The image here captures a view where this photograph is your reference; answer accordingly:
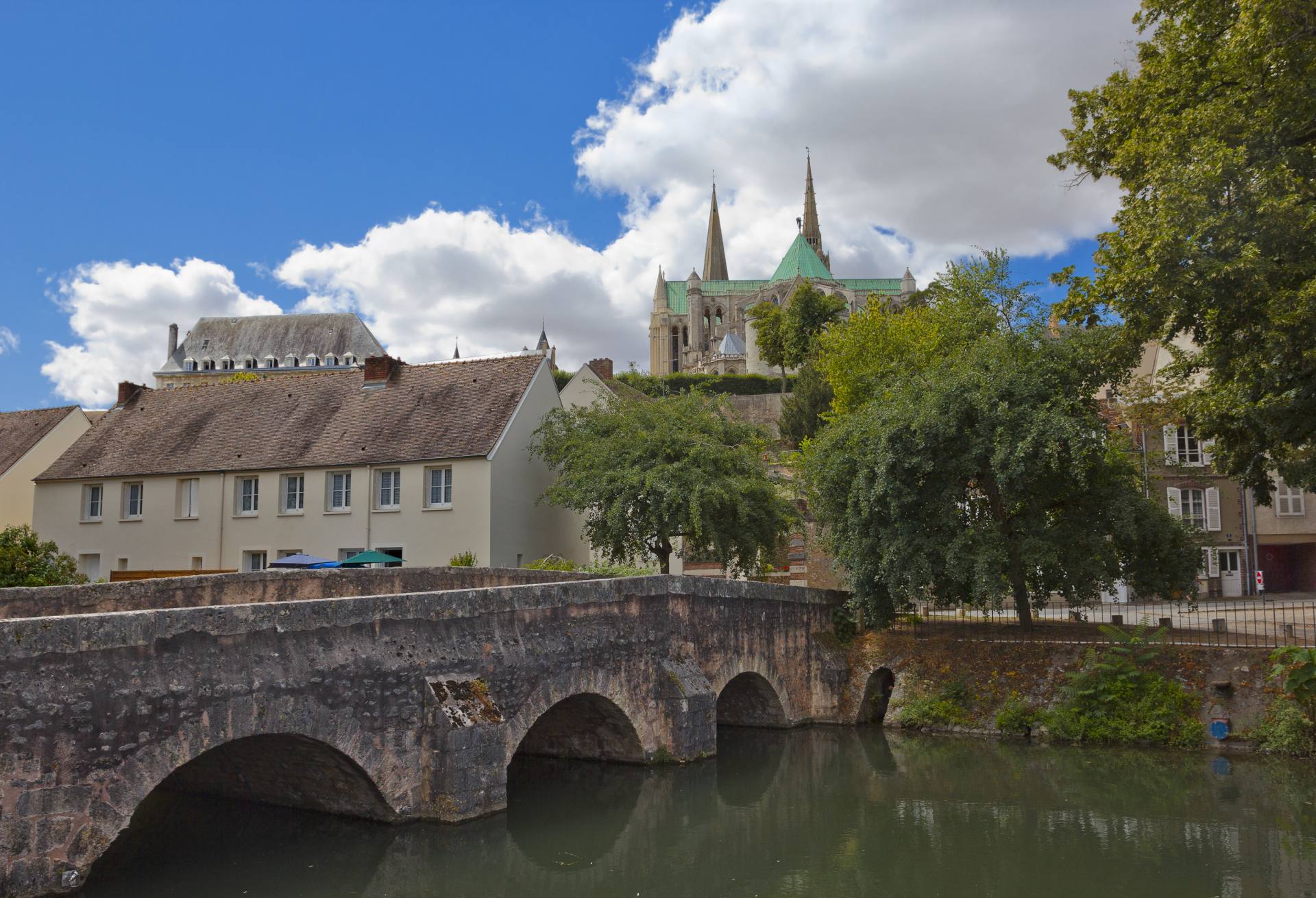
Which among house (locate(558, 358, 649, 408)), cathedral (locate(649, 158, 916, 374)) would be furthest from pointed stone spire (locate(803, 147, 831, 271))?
house (locate(558, 358, 649, 408))

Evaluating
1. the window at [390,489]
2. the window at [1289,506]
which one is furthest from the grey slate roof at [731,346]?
the window at [390,489]

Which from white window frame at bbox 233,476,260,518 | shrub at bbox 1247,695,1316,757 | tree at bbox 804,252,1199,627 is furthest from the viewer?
white window frame at bbox 233,476,260,518

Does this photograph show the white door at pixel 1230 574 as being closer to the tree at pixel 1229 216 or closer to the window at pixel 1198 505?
the window at pixel 1198 505

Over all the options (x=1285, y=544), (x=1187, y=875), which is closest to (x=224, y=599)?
(x=1187, y=875)

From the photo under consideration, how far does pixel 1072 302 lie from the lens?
18.5 metres

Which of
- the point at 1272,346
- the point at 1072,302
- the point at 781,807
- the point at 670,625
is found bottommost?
the point at 781,807

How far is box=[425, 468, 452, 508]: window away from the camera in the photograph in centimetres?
3089

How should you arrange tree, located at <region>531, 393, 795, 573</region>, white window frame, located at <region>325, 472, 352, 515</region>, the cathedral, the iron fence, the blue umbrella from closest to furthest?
1. the iron fence
2. the blue umbrella
3. tree, located at <region>531, 393, 795, 573</region>
4. white window frame, located at <region>325, 472, 352, 515</region>
5. the cathedral

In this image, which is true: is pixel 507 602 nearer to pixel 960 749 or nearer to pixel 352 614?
pixel 352 614

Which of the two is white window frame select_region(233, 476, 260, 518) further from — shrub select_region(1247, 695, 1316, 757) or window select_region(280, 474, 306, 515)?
shrub select_region(1247, 695, 1316, 757)

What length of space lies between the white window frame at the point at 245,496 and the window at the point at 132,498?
3.93 m

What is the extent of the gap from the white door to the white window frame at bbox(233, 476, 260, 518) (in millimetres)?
33127

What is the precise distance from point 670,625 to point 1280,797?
9855 mm

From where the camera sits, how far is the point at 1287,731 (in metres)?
17.9
